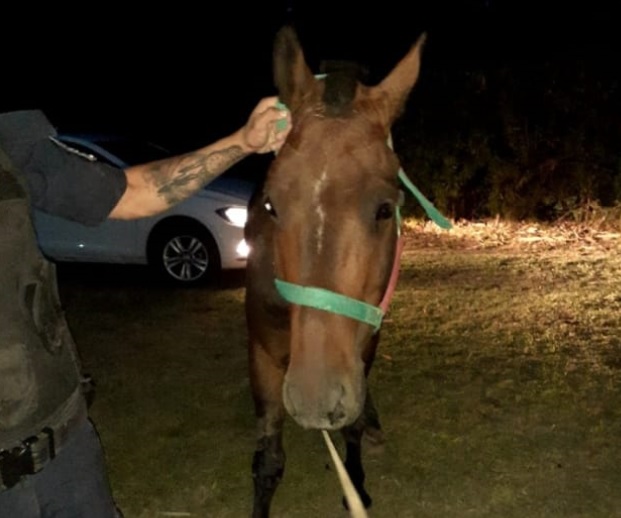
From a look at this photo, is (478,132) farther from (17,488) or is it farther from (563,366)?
(17,488)

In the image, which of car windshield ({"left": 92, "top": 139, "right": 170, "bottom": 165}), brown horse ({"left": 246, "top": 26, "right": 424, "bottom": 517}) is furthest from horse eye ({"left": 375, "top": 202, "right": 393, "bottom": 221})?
car windshield ({"left": 92, "top": 139, "right": 170, "bottom": 165})

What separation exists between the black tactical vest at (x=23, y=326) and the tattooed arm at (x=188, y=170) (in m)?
0.43

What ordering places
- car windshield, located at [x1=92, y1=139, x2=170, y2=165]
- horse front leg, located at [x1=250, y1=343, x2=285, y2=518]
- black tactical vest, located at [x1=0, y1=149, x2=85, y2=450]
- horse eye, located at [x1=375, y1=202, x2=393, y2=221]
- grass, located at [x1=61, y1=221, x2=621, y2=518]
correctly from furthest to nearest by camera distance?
car windshield, located at [x1=92, y1=139, x2=170, y2=165] → grass, located at [x1=61, y1=221, x2=621, y2=518] → horse front leg, located at [x1=250, y1=343, x2=285, y2=518] → horse eye, located at [x1=375, y1=202, x2=393, y2=221] → black tactical vest, located at [x1=0, y1=149, x2=85, y2=450]

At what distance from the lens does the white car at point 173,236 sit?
959cm

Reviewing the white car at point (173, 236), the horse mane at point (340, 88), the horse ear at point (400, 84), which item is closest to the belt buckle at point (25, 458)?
the horse mane at point (340, 88)

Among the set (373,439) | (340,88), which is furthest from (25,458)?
(373,439)

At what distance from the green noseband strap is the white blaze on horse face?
0.12 meters

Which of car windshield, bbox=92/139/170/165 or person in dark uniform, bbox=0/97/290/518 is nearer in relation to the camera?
person in dark uniform, bbox=0/97/290/518

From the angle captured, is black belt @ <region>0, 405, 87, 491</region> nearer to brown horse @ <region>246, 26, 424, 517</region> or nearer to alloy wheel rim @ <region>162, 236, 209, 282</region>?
brown horse @ <region>246, 26, 424, 517</region>

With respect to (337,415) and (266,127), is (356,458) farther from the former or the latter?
(266,127)

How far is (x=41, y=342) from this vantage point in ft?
8.21

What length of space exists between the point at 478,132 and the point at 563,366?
600 cm

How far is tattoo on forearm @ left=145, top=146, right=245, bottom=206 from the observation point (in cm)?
294

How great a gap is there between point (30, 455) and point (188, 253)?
7235 millimetres
